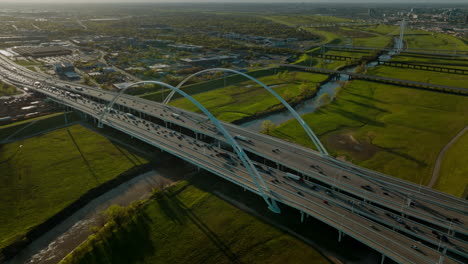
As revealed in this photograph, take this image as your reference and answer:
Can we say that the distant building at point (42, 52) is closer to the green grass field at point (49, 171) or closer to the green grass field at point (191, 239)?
the green grass field at point (49, 171)

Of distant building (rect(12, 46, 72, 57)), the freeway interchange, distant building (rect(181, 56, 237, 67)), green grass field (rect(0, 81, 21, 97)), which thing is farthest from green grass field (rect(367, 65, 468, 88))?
distant building (rect(12, 46, 72, 57))

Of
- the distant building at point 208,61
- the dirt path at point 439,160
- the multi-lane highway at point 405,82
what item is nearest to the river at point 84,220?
the dirt path at point 439,160

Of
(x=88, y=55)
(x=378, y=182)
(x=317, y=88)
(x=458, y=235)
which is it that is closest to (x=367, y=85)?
(x=317, y=88)

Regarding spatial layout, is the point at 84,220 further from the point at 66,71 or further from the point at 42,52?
the point at 42,52

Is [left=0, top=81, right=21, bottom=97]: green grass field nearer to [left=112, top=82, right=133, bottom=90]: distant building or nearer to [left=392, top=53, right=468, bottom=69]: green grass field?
[left=112, top=82, right=133, bottom=90]: distant building

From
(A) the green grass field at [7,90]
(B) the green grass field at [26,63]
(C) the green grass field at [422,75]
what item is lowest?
(A) the green grass field at [7,90]

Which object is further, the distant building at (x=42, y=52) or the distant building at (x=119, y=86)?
the distant building at (x=42, y=52)

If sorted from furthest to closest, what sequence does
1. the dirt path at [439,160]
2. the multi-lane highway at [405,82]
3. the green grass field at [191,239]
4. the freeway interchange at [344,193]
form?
the multi-lane highway at [405,82]
the dirt path at [439,160]
the green grass field at [191,239]
the freeway interchange at [344,193]
